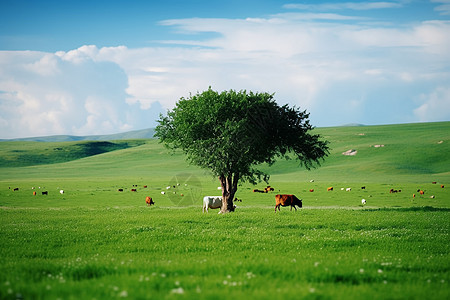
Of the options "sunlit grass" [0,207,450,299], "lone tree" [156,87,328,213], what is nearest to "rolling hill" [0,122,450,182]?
"lone tree" [156,87,328,213]

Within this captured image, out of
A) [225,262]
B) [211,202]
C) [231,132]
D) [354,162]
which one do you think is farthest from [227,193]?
[354,162]

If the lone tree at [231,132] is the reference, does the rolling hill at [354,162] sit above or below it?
below

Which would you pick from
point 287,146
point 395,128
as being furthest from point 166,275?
point 395,128

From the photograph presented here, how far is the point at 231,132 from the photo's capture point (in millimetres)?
35406

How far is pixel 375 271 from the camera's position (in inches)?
473

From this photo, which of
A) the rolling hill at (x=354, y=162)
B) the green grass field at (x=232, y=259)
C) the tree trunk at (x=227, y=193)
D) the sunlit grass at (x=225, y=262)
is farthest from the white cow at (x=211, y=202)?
the rolling hill at (x=354, y=162)

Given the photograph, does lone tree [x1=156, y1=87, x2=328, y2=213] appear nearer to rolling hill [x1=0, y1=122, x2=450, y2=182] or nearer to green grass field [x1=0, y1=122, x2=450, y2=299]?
green grass field [x1=0, y1=122, x2=450, y2=299]

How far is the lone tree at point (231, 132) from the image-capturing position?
3597cm

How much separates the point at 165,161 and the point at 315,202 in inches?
4649

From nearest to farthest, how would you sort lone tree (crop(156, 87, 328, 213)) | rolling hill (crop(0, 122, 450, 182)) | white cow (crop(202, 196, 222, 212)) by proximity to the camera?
lone tree (crop(156, 87, 328, 213))
white cow (crop(202, 196, 222, 212))
rolling hill (crop(0, 122, 450, 182))

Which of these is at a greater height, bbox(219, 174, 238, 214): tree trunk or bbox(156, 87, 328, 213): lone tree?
bbox(156, 87, 328, 213): lone tree

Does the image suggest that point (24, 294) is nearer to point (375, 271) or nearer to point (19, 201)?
point (375, 271)

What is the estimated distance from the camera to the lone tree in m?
36.0

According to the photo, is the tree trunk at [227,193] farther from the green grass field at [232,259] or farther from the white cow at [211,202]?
the green grass field at [232,259]
